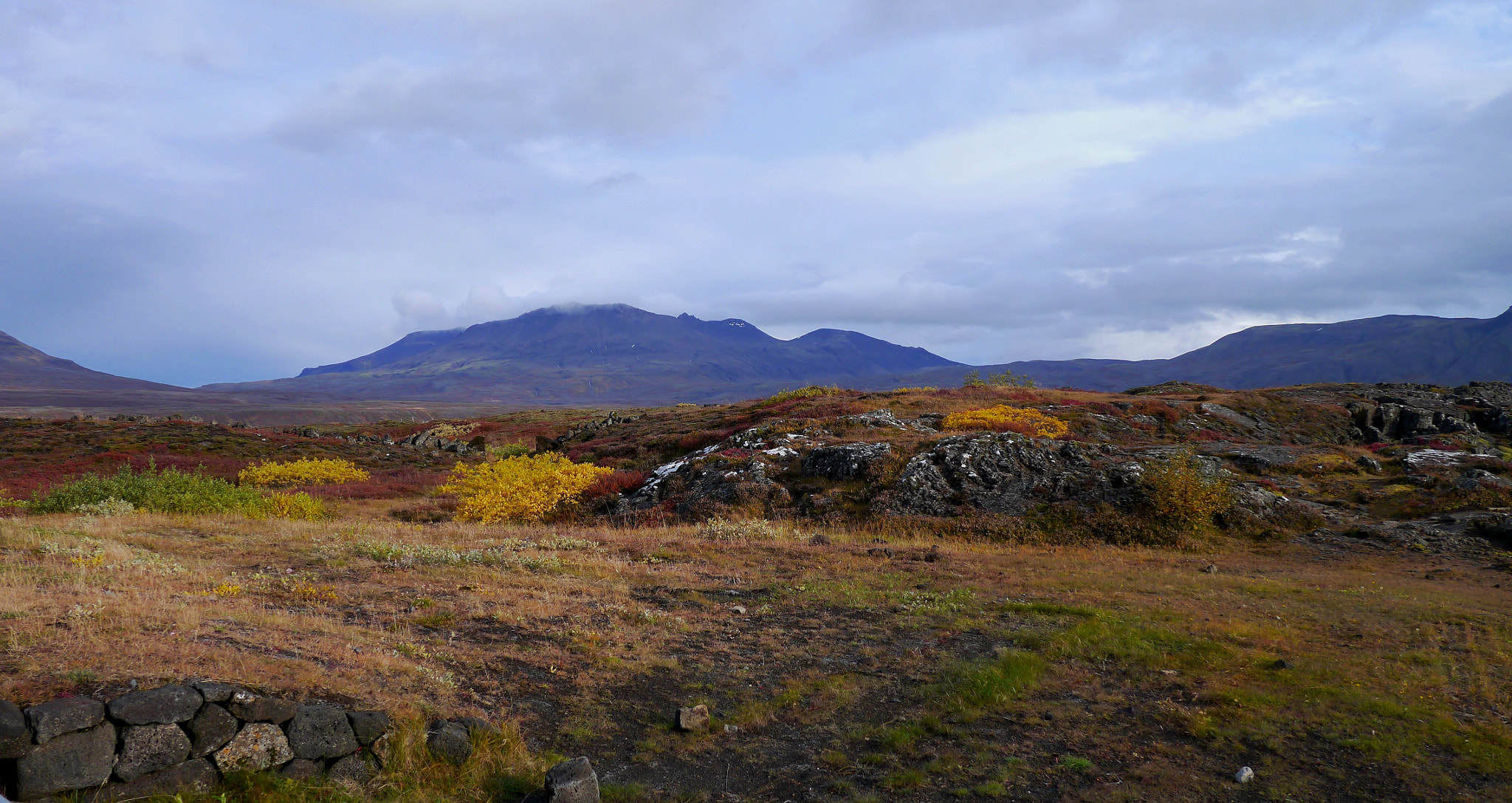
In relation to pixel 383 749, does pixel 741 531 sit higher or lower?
lower

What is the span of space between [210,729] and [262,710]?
1.19ft

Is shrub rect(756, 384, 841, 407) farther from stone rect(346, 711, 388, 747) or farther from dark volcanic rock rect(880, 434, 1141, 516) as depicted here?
stone rect(346, 711, 388, 747)

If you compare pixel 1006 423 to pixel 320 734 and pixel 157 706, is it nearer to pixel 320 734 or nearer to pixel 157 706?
pixel 320 734

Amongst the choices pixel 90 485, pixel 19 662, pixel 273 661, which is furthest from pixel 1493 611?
pixel 90 485

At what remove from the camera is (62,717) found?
18.0 feet

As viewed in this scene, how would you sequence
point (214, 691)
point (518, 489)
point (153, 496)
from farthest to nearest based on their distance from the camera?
point (518, 489)
point (153, 496)
point (214, 691)

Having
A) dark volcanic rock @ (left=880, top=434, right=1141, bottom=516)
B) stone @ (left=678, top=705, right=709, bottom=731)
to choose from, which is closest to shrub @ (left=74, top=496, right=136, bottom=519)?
stone @ (left=678, top=705, right=709, bottom=731)

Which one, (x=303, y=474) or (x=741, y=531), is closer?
(x=741, y=531)

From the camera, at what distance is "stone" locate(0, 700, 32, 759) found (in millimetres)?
5230

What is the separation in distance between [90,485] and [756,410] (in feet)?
103

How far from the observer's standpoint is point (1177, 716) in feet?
27.1

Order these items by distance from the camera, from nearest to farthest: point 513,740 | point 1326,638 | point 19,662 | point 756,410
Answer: point 19,662 → point 513,740 → point 1326,638 → point 756,410

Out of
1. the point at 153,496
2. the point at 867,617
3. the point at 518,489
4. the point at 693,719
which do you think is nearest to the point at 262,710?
the point at 693,719

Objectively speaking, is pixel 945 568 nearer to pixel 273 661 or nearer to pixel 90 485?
pixel 273 661
